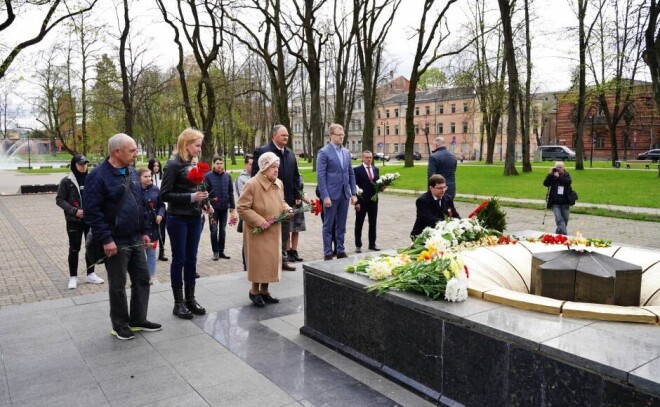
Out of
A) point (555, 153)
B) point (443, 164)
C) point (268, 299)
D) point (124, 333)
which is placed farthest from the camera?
point (555, 153)

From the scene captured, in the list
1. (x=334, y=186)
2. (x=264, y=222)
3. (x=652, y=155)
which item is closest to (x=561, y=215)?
(x=334, y=186)

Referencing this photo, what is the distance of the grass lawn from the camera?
734 inches

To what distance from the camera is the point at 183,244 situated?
568 centimetres

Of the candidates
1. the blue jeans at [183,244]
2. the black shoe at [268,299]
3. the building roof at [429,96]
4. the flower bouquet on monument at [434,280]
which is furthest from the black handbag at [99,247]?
the building roof at [429,96]

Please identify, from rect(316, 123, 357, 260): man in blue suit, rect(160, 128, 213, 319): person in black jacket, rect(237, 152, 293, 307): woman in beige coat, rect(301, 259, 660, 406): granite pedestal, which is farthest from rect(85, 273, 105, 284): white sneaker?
rect(301, 259, 660, 406): granite pedestal

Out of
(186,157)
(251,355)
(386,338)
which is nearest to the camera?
(386,338)

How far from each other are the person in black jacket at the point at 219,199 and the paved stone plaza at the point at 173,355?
1078 mm

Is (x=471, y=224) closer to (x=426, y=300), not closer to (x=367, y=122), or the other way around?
(x=426, y=300)

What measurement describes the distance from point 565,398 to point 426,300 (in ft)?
4.02

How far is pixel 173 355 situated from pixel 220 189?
4741 mm

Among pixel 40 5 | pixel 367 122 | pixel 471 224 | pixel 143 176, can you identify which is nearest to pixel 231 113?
pixel 367 122

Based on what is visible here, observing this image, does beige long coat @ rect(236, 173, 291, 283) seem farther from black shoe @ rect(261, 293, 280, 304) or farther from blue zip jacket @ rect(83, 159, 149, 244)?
blue zip jacket @ rect(83, 159, 149, 244)

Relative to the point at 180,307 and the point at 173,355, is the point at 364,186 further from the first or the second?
the point at 173,355

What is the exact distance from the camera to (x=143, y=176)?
7895mm
